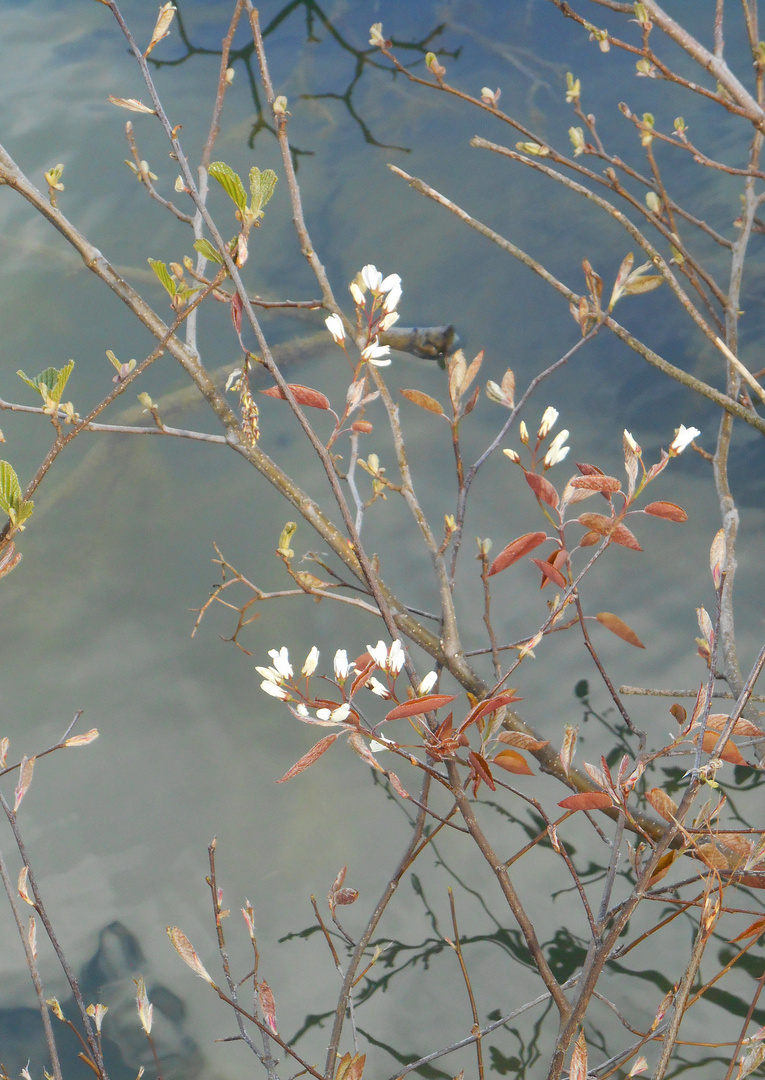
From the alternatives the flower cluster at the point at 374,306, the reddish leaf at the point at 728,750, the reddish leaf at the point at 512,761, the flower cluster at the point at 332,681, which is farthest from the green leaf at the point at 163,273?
the reddish leaf at the point at 728,750

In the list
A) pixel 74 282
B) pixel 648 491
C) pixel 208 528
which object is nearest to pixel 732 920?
pixel 648 491

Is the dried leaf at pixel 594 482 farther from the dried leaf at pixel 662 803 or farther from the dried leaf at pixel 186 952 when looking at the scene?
the dried leaf at pixel 186 952

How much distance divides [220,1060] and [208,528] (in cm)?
96

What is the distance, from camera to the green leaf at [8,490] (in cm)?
71

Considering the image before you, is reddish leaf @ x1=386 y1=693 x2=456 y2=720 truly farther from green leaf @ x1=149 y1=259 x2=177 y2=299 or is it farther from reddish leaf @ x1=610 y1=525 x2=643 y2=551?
green leaf @ x1=149 y1=259 x2=177 y2=299

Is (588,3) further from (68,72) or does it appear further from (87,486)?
(87,486)

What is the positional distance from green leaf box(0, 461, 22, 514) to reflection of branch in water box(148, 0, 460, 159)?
1705 millimetres

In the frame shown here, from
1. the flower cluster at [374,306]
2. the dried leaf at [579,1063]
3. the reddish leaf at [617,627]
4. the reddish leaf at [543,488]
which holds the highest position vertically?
the flower cluster at [374,306]

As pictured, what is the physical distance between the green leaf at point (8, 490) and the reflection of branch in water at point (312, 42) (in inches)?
67.1

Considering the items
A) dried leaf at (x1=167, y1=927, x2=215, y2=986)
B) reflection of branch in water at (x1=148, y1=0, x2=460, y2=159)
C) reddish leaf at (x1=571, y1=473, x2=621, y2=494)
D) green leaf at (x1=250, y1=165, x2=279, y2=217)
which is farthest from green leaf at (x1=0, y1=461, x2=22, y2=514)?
reflection of branch in water at (x1=148, y1=0, x2=460, y2=159)

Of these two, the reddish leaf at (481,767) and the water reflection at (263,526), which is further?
the water reflection at (263,526)

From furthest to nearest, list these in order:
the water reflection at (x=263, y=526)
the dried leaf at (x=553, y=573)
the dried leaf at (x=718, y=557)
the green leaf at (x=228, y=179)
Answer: the water reflection at (x=263, y=526) < the dried leaf at (x=553, y=573) < the dried leaf at (x=718, y=557) < the green leaf at (x=228, y=179)

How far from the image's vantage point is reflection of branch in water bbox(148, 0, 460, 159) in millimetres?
2162

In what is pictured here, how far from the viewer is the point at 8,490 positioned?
2.36 feet
